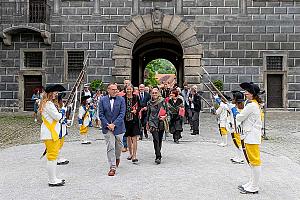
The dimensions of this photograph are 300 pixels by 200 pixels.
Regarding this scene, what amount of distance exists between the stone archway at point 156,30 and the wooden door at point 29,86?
3.78m

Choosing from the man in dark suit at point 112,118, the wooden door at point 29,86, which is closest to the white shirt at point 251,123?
the man in dark suit at point 112,118

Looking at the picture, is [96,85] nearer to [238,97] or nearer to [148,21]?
[148,21]

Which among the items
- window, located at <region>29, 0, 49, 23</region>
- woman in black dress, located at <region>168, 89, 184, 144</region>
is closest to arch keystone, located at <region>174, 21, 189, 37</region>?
window, located at <region>29, 0, 49, 23</region>

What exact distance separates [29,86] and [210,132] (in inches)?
384

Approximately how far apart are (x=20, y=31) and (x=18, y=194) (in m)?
13.7

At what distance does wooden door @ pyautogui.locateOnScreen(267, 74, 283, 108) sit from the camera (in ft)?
59.0

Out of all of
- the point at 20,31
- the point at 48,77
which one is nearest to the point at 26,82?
the point at 48,77

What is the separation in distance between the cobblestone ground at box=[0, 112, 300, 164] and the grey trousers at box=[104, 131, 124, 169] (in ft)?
12.9

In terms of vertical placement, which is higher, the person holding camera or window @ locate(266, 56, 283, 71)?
window @ locate(266, 56, 283, 71)

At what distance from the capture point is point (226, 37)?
58.3 feet

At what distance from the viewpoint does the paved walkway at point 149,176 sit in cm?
577

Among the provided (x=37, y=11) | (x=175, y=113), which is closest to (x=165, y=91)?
(x=175, y=113)

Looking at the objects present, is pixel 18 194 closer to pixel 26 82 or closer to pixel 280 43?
pixel 26 82

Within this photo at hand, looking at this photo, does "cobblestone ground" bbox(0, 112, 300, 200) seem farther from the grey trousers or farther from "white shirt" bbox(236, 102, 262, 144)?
"white shirt" bbox(236, 102, 262, 144)
